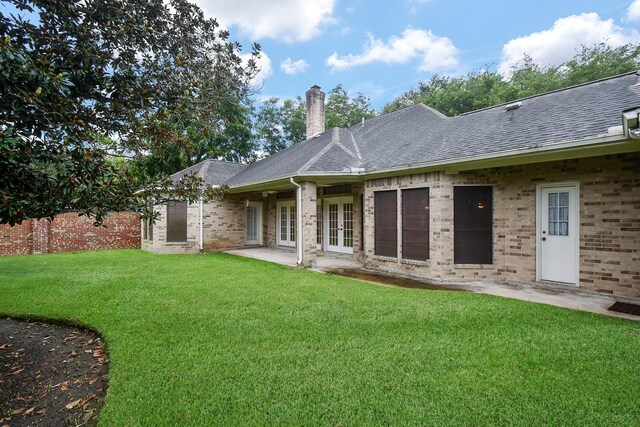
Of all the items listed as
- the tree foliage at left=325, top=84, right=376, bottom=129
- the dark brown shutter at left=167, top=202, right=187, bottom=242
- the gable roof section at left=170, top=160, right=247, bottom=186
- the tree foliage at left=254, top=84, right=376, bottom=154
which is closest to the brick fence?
the dark brown shutter at left=167, top=202, right=187, bottom=242

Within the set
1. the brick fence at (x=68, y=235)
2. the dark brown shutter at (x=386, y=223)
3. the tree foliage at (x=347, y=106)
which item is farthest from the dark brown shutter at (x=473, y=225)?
the tree foliage at (x=347, y=106)

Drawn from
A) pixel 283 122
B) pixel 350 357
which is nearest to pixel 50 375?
pixel 350 357

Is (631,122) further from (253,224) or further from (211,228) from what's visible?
(253,224)

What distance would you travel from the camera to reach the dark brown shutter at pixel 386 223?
29.4 feet

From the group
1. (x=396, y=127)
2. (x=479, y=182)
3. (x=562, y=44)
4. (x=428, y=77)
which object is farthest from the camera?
(x=428, y=77)

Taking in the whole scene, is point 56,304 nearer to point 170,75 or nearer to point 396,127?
point 170,75

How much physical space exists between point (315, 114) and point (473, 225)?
1023 cm

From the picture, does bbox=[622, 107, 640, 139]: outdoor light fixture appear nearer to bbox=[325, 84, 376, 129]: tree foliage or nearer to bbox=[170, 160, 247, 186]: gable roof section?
bbox=[170, 160, 247, 186]: gable roof section

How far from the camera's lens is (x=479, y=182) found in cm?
784

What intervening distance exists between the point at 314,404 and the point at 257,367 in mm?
905

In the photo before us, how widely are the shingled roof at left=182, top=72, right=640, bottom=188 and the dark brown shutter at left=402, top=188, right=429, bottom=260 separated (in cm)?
87

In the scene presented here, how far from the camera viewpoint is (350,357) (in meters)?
3.70

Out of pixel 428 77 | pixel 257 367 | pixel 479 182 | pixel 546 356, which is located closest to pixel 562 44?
pixel 428 77

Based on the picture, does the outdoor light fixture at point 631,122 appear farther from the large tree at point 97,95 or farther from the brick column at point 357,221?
the brick column at point 357,221
